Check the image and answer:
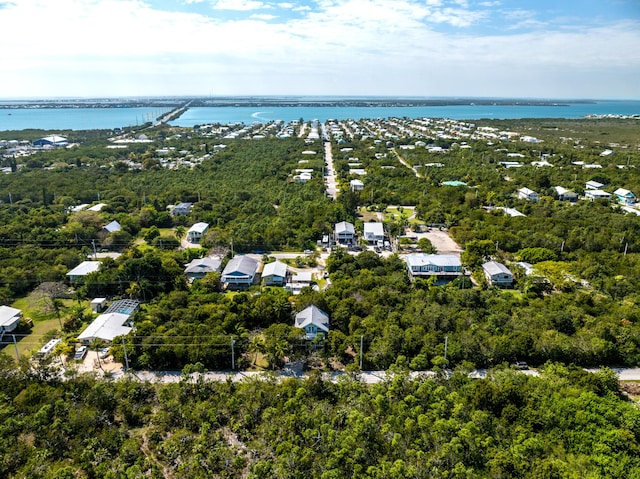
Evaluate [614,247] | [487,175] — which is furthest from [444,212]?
[487,175]

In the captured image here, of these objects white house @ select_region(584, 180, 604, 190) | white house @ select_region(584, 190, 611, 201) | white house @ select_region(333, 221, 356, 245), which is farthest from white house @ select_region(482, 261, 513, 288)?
white house @ select_region(584, 180, 604, 190)

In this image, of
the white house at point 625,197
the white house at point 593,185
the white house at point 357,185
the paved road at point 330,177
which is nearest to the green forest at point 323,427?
the paved road at point 330,177

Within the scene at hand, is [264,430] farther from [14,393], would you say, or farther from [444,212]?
[444,212]

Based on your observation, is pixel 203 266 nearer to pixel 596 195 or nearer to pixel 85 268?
pixel 85 268

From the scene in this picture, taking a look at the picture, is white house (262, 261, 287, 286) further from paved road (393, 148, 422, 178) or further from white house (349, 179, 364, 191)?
paved road (393, 148, 422, 178)

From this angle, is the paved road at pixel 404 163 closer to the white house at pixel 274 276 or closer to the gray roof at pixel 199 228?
the gray roof at pixel 199 228

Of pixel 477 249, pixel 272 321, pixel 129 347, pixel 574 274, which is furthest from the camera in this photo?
pixel 477 249
